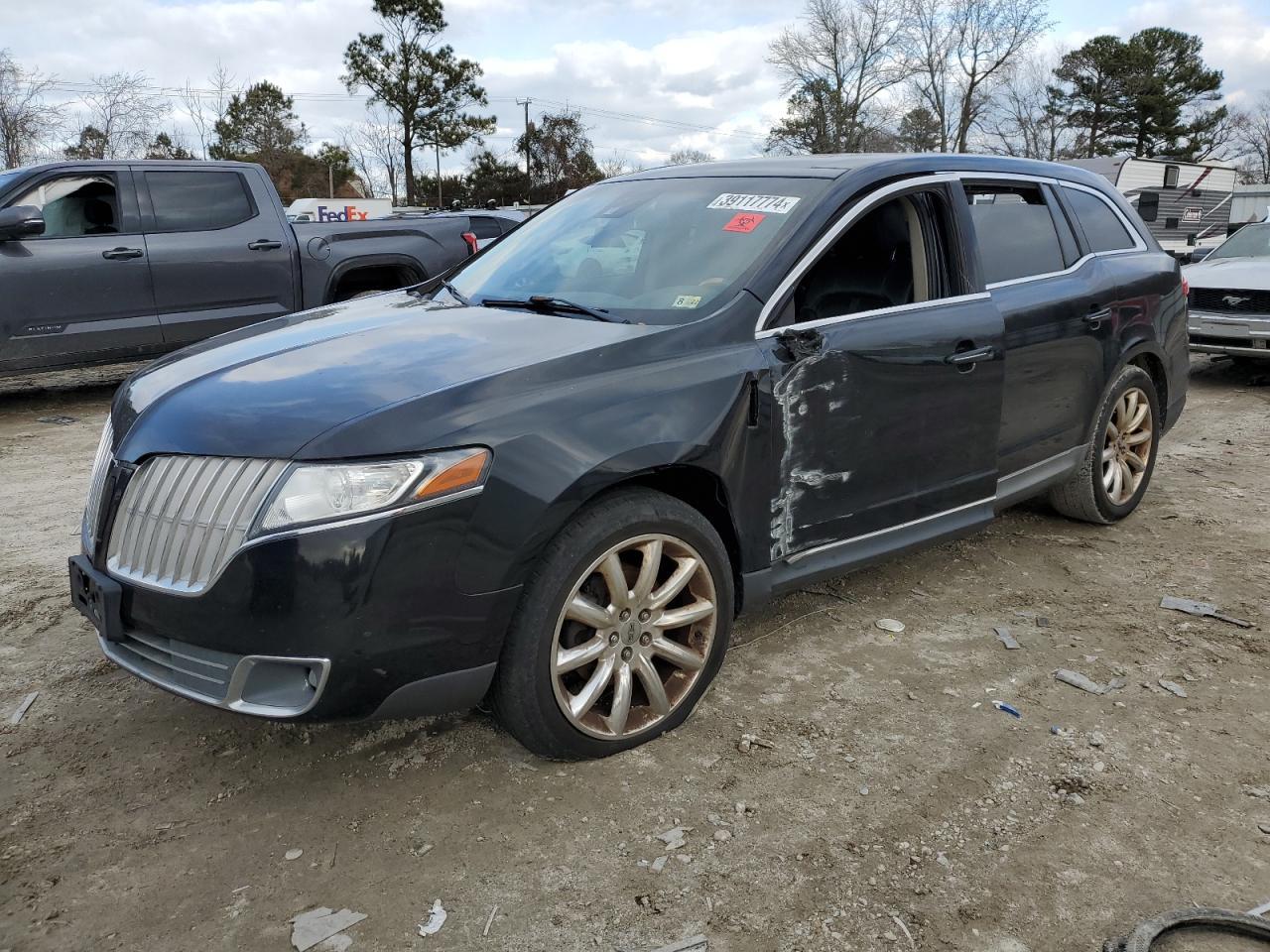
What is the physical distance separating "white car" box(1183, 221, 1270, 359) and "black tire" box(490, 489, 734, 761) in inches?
335

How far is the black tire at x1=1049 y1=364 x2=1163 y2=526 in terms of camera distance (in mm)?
4781

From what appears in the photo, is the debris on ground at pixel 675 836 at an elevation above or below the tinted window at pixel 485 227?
below

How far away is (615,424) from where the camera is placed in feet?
9.10

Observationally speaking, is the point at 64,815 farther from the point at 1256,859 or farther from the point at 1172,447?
the point at 1172,447

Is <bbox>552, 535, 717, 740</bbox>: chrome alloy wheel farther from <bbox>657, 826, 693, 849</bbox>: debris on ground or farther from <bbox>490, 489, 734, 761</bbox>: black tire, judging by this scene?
<bbox>657, 826, 693, 849</bbox>: debris on ground

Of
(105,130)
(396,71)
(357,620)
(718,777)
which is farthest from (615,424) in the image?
(396,71)

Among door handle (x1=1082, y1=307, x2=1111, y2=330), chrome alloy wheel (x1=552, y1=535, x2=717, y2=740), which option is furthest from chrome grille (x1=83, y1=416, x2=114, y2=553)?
door handle (x1=1082, y1=307, x2=1111, y2=330)

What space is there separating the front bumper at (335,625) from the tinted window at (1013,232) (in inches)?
102

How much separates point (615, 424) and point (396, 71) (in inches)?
1882

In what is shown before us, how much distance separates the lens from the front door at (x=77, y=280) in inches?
286

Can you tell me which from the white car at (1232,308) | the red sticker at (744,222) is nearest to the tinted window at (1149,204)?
the white car at (1232,308)

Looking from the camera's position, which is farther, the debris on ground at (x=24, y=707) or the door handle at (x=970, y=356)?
the door handle at (x=970, y=356)

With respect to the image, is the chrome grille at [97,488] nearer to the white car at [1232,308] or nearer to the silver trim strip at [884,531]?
the silver trim strip at [884,531]

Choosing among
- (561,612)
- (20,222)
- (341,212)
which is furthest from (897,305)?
(341,212)
